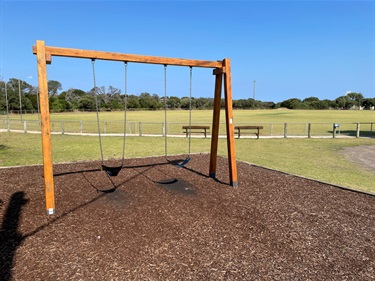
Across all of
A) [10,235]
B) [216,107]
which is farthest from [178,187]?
[10,235]

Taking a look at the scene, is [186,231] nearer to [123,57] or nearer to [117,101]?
[123,57]

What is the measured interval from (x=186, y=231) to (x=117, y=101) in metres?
63.6

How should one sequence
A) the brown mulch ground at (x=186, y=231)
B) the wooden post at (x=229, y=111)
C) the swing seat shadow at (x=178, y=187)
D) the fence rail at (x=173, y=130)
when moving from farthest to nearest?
the fence rail at (x=173, y=130) → the wooden post at (x=229, y=111) → the swing seat shadow at (x=178, y=187) → the brown mulch ground at (x=186, y=231)

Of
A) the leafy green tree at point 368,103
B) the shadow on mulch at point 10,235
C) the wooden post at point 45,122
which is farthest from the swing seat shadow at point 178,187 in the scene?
the leafy green tree at point 368,103

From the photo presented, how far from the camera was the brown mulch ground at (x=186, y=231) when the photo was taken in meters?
2.97

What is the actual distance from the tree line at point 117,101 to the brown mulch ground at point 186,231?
53.1 m

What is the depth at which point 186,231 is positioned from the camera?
3.85 metres

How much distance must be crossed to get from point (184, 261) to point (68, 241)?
5.02 ft

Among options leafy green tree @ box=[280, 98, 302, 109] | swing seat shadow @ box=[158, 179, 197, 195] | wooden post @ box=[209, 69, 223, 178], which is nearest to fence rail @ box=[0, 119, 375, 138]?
wooden post @ box=[209, 69, 223, 178]

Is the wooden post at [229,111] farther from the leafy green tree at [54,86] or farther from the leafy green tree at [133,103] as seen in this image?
Answer: the leafy green tree at [54,86]

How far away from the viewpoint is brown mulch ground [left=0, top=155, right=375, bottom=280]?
2973 millimetres

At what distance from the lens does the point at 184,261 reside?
3.12 m

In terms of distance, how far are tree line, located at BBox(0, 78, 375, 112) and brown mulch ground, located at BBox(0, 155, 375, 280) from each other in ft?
174

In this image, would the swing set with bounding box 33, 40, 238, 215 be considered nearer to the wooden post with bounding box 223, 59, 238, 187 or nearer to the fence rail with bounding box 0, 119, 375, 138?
the wooden post with bounding box 223, 59, 238, 187
